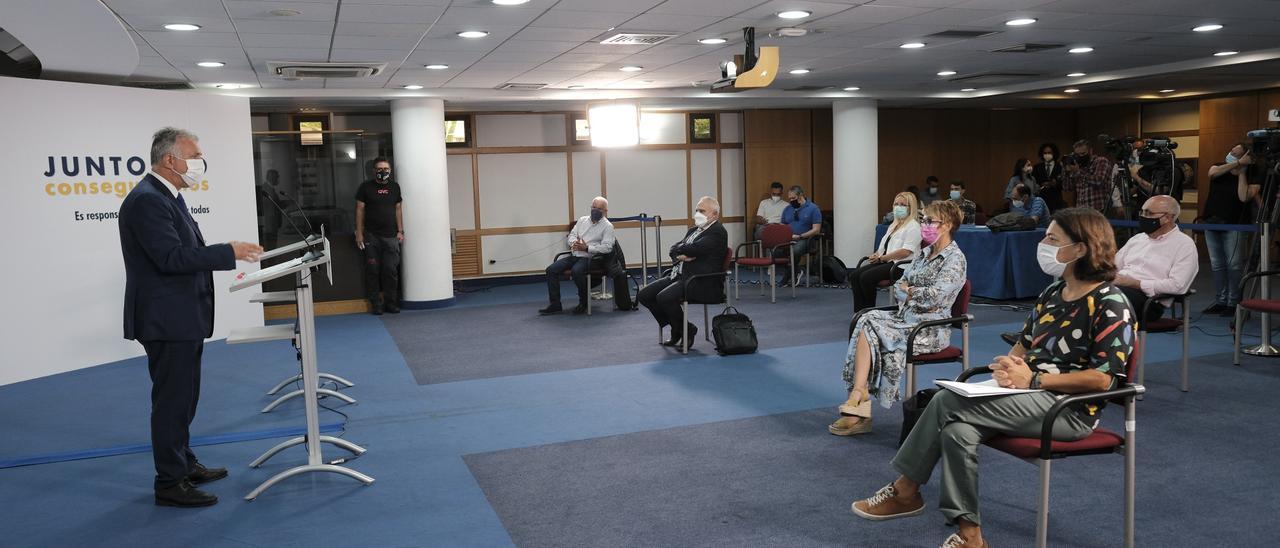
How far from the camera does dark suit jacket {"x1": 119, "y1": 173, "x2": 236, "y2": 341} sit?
390 centimetres

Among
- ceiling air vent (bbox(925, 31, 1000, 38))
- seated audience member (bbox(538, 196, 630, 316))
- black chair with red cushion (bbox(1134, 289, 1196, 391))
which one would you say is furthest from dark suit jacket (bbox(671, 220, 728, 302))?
black chair with red cushion (bbox(1134, 289, 1196, 391))

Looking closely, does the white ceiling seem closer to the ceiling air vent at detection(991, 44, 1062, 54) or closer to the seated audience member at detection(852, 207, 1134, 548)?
the ceiling air vent at detection(991, 44, 1062, 54)

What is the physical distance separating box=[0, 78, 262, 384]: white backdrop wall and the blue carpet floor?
1.53 ft

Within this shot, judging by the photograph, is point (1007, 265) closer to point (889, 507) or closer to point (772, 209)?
point (772, 209)

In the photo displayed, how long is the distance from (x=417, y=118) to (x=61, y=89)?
3.62 meters

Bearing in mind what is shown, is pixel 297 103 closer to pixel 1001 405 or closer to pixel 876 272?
pixel 876 272

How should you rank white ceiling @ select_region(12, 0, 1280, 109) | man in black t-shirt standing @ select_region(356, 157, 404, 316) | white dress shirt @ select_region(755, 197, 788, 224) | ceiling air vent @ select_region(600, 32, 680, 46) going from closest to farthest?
white ceiling @ select_region(12, 0, 1280, 109) → ceiling air vent @ select_region(600, 32, 680, 46) → man in black t-shirt standing @ select_region(356, 157, 404, 316) → white dress shirt @ select_region(755, 197, 788, 224)

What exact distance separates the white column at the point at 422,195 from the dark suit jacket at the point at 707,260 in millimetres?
4029

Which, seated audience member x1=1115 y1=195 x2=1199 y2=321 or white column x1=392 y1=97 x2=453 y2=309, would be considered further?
white column x1=392 y1=97 x2=453 y2=309

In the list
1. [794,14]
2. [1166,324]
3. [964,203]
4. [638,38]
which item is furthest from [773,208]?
[1166,324]

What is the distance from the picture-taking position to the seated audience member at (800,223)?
1139 centimetres

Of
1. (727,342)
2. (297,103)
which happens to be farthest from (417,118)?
(727,342)

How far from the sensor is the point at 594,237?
384 inches

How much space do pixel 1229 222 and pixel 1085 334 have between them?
272 inches
